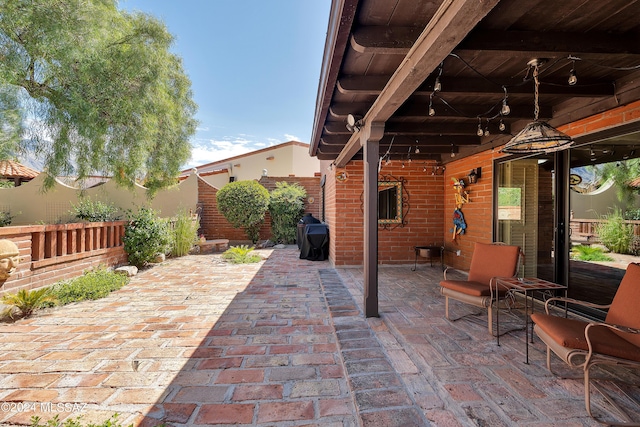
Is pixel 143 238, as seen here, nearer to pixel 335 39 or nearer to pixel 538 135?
pixel 335 39

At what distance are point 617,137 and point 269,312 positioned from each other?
4.37m

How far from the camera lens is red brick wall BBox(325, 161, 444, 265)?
6.62 meters

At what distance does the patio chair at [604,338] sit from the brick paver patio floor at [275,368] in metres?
0.25

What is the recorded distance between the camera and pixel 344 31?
2.03 m

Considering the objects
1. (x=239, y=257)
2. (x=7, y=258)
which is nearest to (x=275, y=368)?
(x=7, y=258)

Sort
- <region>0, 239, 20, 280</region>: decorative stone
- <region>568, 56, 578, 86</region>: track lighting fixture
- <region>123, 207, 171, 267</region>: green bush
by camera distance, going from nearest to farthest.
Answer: <region>568, 56, 578, 86</region>: track lighting fixture → <region>0, 239, 20, 280</region>: decorative stone → <region>123, 207, 171, 267</region>: green bush

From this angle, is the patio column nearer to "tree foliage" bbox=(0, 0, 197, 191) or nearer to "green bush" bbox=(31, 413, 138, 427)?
"green bush" bbox=(31, 413, 138, 427)

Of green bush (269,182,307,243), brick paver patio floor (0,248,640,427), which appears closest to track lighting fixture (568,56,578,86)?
brick paver patio floor (0,248,640,427)

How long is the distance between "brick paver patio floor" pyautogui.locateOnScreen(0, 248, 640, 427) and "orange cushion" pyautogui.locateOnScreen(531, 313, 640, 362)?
1.19ft

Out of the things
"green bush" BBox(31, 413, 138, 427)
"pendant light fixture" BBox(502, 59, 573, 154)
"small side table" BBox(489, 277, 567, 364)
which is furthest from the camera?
"small side table" BBox(489, 277, 567, 364)

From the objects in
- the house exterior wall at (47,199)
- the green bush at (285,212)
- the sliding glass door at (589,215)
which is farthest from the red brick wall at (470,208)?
the house exterior wall at (47,199)

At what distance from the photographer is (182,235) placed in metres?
8.25

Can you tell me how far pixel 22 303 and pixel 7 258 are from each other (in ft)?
2.09

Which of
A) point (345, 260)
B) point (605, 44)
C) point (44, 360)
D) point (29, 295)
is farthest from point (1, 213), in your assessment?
point (605, 44)
